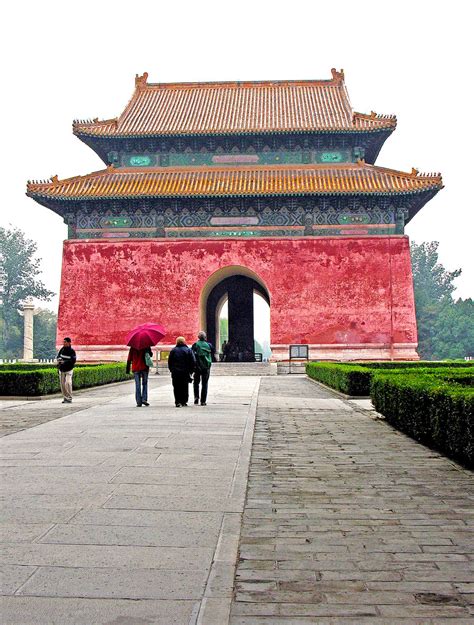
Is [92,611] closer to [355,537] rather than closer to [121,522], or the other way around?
[121,522]

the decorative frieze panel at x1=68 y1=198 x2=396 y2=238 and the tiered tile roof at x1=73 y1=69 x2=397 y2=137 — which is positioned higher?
the tiered tile roof at x1=73 y1=69 x2=397 y2=137

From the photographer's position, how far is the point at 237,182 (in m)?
27.7

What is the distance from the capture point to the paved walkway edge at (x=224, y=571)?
9.46 ft

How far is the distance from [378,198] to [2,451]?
2254cm

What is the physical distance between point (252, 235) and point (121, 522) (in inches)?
938

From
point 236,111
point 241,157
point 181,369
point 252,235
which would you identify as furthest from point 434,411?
point 236,111

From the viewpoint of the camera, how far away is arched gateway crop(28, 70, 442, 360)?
88.7ft

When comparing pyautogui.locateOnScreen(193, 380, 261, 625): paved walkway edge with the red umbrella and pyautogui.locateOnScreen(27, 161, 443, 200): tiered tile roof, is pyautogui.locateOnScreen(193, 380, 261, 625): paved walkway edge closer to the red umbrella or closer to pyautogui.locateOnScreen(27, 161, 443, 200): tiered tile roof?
the red umbrella

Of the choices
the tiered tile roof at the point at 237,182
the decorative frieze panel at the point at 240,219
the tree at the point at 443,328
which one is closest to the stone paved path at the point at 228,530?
the tiered tile roof at the point at 237,182

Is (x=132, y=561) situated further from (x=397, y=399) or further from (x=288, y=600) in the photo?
(x=397, y=399)

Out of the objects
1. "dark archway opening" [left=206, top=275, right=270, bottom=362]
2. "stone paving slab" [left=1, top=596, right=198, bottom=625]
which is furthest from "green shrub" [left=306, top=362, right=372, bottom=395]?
"dark archway opening" [left=206, top=275, right=270, bottom=362]

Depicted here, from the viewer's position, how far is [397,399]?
359 inches

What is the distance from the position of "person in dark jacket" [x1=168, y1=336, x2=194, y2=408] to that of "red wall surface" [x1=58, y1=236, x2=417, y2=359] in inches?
630

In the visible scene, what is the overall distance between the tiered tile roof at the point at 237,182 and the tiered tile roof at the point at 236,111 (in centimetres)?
154
